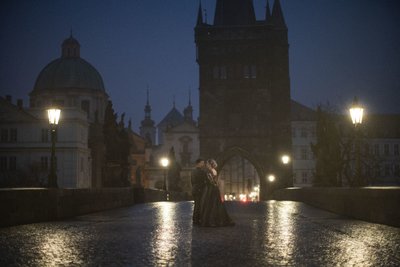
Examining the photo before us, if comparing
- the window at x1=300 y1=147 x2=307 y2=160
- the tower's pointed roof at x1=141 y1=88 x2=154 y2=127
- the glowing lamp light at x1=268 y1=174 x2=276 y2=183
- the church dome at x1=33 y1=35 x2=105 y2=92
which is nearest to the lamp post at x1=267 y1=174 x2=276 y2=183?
the glowing lamp light at x1=268 y1=174 x2=276 y2=183

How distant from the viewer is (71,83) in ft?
279

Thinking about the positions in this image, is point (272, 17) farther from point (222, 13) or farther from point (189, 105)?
point (189, 105)

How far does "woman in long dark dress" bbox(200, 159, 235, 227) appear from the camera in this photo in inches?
448

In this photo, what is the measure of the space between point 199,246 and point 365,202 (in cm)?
705

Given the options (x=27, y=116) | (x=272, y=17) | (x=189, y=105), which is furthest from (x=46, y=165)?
(x=189, y=105)

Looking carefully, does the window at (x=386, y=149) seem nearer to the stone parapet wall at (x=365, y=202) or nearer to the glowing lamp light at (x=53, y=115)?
the stone parapet wall at (x=365, y=202)

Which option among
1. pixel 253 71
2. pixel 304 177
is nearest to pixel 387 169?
pixel 304 177

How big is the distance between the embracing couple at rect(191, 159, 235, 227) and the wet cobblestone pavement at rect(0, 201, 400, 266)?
487 mm

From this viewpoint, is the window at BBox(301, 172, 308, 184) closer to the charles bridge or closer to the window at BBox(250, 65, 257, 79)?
the window at BBox(250, 65, 257, 79)

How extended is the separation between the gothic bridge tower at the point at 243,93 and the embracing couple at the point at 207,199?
46.3 m

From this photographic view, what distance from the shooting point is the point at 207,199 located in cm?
1157

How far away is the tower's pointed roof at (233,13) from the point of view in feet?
200

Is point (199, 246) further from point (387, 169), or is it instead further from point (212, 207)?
point (387, 169)

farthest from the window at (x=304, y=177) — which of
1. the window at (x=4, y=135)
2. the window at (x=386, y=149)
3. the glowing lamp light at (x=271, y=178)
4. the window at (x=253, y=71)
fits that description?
the window at (x=4, y=135)
